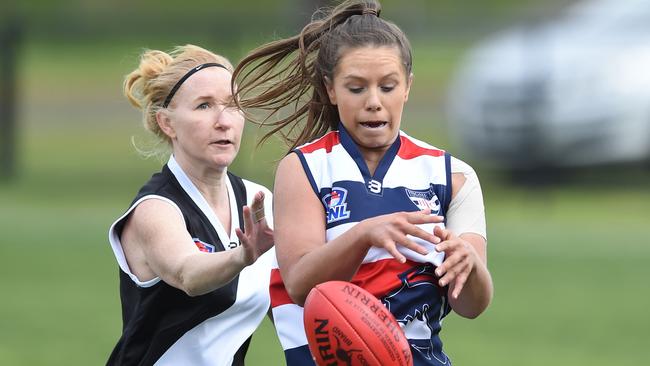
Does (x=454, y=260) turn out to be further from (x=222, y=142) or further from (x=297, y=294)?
(x=222, y=142)

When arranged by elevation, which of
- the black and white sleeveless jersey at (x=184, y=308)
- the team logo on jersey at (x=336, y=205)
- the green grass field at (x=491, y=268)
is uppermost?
the team logo on jersey at (x=336, y=205)

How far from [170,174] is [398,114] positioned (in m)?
1.23

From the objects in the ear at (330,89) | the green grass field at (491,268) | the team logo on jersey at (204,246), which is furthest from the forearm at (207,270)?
the green grass field at (491,268)

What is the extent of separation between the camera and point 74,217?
14141 mm

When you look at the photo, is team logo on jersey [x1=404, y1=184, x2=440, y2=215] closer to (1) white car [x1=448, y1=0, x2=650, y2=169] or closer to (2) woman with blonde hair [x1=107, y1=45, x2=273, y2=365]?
(2) woman with blonde hair [x1=107, y1=45, x2=273, y2=365]

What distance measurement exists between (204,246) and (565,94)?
480 inches

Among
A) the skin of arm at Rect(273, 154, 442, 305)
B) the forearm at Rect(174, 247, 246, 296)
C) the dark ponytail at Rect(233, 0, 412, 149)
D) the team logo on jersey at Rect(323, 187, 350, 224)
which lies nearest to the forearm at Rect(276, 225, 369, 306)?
the skin of arm at Rect(273, 154, 442, 305)

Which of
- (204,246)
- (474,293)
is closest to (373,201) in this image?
(474,293)

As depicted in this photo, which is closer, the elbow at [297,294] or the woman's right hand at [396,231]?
the woman's right hand at [396,231]

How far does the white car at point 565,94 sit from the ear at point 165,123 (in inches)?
459

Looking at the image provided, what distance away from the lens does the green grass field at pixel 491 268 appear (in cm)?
829

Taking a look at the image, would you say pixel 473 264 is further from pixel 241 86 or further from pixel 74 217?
pixel 74 217

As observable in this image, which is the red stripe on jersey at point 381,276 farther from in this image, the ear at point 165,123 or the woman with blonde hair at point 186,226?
the ear at point 165,123

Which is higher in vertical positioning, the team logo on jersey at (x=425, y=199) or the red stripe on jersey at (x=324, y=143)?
the red stripe on jersey at (x=324, y=143)
